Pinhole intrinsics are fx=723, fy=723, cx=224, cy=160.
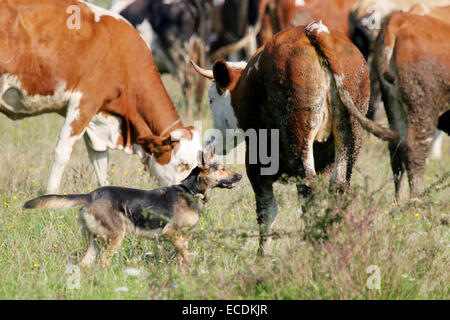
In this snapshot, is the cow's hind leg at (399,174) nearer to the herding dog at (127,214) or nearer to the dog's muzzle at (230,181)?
the dog's muzzle at (230,181)

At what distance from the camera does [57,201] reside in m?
4.84

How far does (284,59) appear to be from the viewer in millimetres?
4664

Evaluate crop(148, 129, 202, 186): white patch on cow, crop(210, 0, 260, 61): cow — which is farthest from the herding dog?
crop(210, 0, 260, 61): cow

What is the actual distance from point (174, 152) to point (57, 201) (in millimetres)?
2159

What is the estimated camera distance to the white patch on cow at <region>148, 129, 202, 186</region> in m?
6.82

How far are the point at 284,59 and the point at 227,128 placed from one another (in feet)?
5.29

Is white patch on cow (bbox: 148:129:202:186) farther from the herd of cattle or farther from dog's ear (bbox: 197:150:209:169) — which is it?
dog's ear (bbox: 197:150:209:169)

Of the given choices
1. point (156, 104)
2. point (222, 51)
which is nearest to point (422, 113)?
point (156, 104)

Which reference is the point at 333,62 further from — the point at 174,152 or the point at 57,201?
the point at 174,152

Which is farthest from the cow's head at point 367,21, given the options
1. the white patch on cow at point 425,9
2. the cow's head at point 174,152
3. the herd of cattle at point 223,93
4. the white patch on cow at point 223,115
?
the white patch on cow at point 223,115

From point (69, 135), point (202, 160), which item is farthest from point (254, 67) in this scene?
point (69, 135)

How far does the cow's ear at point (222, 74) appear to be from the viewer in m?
5.65

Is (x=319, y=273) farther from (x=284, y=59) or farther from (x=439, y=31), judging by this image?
(x=439, y=31)
